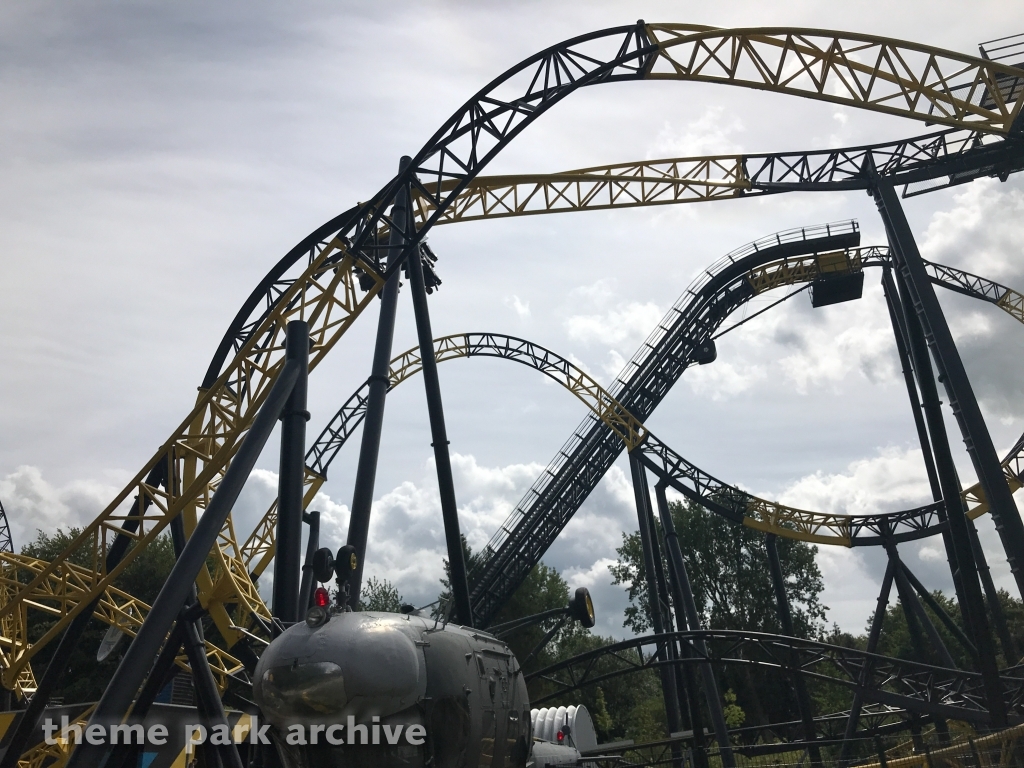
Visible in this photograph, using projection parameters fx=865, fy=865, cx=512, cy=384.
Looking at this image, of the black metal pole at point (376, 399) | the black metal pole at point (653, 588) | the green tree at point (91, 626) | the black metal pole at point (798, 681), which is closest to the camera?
the black metal pole at point (376, 399)

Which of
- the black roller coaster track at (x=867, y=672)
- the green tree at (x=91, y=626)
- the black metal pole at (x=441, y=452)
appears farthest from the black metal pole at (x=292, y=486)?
the green tree at (x=91, y=626)

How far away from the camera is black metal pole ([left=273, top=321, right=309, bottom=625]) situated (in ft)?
37.2

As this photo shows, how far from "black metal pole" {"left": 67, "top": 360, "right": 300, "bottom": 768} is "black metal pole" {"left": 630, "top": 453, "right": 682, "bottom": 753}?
1317cm

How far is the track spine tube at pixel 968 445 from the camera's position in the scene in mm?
14852

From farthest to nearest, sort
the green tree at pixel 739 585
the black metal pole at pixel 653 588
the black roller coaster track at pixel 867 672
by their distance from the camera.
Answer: the green tree at pixel 739 585 → the black metal pole at pixel 653 588 → the black roller coaster track at pixel 867 672

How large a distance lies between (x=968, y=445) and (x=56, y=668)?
16514 mm

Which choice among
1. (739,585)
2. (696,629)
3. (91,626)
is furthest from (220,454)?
(739,585)

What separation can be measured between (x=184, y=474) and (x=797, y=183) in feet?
48.2

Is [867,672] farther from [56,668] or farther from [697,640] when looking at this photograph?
[56,668]

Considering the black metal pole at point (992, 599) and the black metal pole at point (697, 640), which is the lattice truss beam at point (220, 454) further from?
the black metal pole at point (992, 599)

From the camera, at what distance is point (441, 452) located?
14766 millimetres

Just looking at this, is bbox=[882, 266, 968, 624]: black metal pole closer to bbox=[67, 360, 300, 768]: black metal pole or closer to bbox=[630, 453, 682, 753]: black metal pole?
bbox=[630, 453, 682, 753]: black metal pole

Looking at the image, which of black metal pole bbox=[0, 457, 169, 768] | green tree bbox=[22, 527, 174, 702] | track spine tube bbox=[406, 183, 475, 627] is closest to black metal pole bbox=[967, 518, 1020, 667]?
track spine tube bbox=[406, 183, 475, 627]

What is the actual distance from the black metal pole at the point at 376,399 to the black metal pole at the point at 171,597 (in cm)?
202
